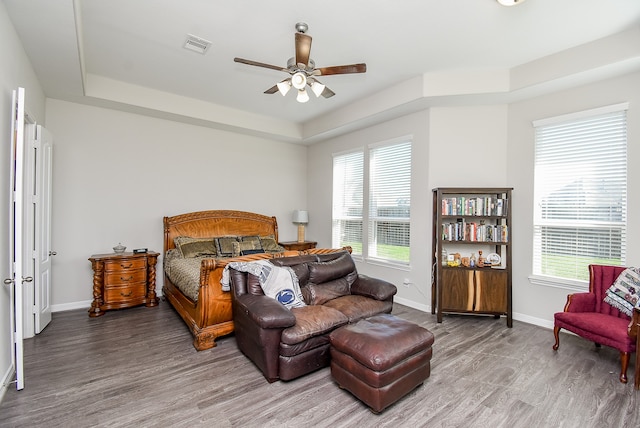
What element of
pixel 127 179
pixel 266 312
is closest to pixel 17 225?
pixel 266 312

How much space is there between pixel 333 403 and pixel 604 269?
123 inches

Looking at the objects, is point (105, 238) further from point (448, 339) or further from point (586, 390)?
point (586, 390)

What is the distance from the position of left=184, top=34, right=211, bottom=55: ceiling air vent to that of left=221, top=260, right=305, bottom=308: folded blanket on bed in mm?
2379

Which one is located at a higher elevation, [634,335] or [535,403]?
[634,335]

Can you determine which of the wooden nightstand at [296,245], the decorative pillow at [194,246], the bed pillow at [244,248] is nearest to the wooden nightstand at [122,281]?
the decorative pillow at [194,246]

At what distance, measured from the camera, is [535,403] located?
224 cm

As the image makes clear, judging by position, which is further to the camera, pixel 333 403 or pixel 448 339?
pixel 448 339

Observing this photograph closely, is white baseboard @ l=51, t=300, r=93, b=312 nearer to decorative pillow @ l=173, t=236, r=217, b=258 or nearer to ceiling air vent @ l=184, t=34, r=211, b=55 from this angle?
decorative pillow @ l=173, t=236, r=217, b=258

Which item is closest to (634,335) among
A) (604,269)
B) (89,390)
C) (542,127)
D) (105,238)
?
(604,269)

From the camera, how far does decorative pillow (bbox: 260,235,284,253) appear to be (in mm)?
5352

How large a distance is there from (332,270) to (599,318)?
8.57ft

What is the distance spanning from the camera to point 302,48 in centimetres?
252

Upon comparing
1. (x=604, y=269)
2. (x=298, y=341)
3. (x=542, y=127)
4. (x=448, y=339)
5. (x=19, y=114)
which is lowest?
(x=448, y=339)

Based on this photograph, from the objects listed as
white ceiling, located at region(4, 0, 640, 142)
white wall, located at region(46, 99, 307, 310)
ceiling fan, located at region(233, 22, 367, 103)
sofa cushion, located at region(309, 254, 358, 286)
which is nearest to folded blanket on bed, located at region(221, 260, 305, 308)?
sofa cushion, located at region(309, 254, 358, 286)
